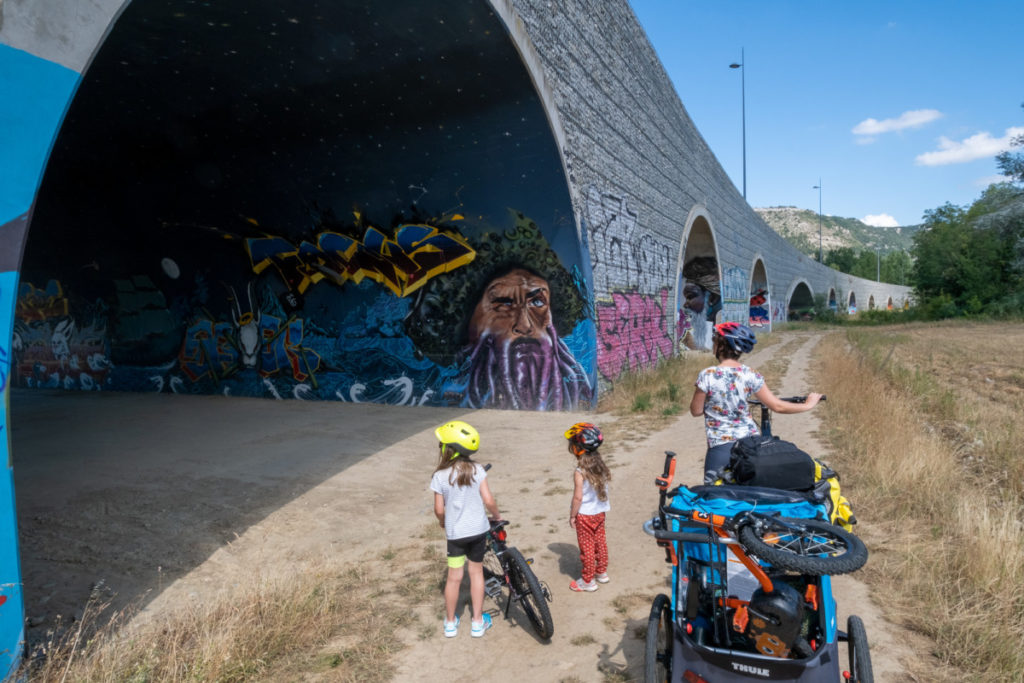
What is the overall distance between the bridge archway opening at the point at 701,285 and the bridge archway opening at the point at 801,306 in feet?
129

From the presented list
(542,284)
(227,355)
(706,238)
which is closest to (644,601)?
(542,284)

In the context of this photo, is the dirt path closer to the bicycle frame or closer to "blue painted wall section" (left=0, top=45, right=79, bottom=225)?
the bicycle frame

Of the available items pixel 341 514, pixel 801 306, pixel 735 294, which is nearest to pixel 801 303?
pixel 801 306

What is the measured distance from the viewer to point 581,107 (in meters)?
11.7

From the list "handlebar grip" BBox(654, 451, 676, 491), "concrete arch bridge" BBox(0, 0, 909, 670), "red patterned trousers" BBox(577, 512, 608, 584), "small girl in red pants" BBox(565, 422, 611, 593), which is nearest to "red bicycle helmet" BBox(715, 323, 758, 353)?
"handlebar grip" BBox(654, 451, 676, 491)

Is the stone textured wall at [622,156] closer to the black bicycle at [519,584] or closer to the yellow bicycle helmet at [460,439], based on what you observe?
the yellow bicycle helmet at [460,439]

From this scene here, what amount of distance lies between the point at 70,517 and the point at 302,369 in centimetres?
830

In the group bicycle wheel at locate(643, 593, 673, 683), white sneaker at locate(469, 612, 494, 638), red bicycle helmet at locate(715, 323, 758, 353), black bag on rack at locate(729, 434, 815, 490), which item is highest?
red bicycle helmet at locate(715, 323, 758, 353)

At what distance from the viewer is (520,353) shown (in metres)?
11.8

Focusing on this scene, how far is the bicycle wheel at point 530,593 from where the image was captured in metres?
3.55

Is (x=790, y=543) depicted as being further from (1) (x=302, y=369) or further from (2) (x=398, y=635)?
(1) (x=302, y=369)

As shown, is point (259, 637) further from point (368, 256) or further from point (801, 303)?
point (801, 303)

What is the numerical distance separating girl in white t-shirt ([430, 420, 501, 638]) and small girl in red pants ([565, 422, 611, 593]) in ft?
2.24

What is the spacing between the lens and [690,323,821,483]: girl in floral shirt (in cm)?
369
